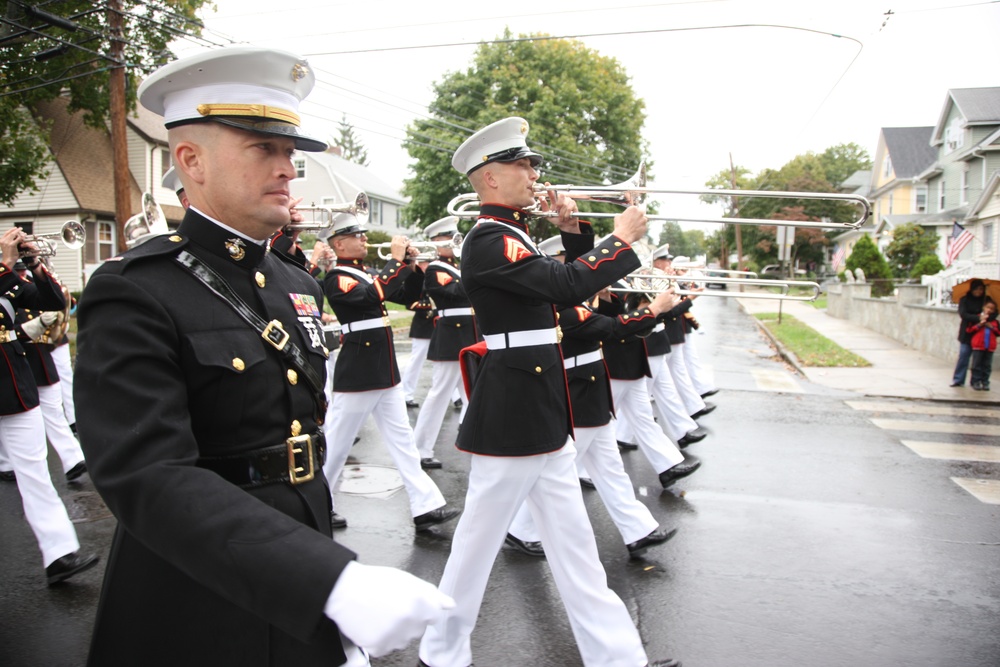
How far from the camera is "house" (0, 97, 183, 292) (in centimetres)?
2759

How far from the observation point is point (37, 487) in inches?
179

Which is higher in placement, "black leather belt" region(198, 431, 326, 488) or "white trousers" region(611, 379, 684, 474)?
"black leather belt" region(198, 431, 326, 488)

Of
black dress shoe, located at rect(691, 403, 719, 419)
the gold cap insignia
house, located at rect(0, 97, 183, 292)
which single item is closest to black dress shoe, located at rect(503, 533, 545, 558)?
the gold cap insignia

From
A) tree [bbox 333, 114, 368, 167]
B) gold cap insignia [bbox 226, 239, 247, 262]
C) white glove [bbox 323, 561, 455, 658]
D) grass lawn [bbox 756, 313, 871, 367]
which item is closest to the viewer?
white glove [bbox 323, 561, 455, 658]

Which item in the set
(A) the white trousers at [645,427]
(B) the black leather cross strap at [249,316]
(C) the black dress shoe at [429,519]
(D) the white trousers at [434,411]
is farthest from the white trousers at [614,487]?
(B) the black leather cross strap at [249,316]

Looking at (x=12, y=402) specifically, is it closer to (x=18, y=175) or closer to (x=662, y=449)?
(x=662, y=449)

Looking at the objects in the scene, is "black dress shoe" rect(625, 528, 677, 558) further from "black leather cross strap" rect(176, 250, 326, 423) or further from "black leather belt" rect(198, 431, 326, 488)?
"black leather cross strap" rect(176, 250, 326, 423)

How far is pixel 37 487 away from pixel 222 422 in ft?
12.2

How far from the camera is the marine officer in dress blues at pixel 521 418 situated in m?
3.24

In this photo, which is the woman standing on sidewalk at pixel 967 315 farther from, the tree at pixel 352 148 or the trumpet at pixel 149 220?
the tree at pixel 352 148

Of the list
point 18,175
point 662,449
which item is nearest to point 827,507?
point 662,449

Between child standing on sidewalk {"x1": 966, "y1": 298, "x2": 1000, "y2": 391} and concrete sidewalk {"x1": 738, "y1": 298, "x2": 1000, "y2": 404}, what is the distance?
23 cm

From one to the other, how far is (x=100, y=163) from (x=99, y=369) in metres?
32.4

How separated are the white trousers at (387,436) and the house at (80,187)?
24.8 meters
